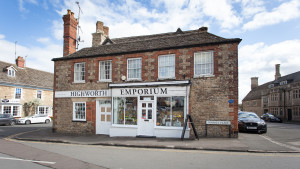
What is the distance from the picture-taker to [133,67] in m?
13.8

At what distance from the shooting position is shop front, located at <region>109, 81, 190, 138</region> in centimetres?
1220

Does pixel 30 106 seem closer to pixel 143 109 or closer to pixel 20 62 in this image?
pixel 20 62

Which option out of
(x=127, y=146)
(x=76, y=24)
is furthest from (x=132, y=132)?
(x=76, y=24)

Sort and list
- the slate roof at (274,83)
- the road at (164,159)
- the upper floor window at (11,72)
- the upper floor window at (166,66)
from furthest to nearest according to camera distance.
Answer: the slate roof at (274,83), the upper floor window at (11,72), the upper floor window at (166,66), the road at (164,159)

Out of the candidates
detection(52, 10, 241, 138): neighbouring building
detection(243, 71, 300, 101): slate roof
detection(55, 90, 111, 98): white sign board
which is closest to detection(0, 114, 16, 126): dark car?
detection(52, 10, 241, 138): neighbouring building

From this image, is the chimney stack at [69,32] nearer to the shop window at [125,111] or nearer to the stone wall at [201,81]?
the stone wall at [201,81]

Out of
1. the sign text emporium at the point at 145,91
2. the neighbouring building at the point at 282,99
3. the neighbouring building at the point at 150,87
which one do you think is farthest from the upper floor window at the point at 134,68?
the neighbouring building at the point at 282,99

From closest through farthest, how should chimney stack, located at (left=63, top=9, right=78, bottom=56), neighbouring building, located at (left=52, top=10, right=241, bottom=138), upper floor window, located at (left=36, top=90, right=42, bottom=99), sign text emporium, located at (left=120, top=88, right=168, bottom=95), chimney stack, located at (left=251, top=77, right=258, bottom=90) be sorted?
neighbouring building, located at (left=52, top=10, right=241, bottom=138) → sign text emporium, located at (left=120, top=88, right=168, bottom=95) → chimney stack, located at (left=63, top=9, right=78, bottom=56) → upper floor window, located at (left=36, top=90, right=42, bottom=99) → chimney stack, located at (left=251, top=77, right=258, bottom=90)

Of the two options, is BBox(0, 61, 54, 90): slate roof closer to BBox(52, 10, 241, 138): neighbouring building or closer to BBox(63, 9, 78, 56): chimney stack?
BBox(63, 9, 78, 56): chimney stack

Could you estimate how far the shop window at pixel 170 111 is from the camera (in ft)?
40.3

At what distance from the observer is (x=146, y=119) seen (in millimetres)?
12742

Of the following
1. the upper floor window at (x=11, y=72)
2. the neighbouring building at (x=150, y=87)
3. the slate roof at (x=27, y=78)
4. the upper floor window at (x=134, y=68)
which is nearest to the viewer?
the neighbouring building at (x=150, y=87)

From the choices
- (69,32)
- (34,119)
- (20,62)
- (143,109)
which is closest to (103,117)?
(143,109)

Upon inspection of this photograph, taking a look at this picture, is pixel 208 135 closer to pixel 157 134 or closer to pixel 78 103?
pixel 157 134
